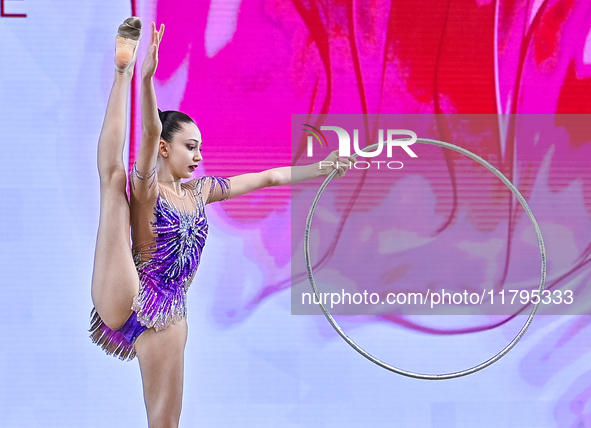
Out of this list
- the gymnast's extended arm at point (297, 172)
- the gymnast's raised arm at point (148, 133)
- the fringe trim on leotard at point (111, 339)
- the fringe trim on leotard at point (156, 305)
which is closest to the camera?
the gymnast's raised arm at point (148, 133)

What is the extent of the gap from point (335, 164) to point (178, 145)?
21.7 inches

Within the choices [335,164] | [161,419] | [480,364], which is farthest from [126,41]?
[480,364]

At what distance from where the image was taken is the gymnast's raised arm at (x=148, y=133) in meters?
1.66

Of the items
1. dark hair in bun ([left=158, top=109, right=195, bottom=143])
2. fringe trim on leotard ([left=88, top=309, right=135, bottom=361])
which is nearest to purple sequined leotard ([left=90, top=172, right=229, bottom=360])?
fringe trim on leotard ([left=88, top=309, right=135, bottom=361])

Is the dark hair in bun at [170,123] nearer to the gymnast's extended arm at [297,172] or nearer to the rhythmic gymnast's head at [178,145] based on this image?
the rhythmic gymnast's head at [178,145]

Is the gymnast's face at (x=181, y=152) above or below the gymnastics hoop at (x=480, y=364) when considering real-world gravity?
above

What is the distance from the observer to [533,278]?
239cm

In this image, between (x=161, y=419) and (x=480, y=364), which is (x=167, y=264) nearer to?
(x=161, y=419)

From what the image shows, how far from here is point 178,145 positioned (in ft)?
6.23

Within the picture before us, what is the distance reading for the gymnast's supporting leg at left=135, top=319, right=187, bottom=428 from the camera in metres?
1.79

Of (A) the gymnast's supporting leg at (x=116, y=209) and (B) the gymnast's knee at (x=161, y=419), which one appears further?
(B) the gymnast's knee at (x=161, y=419)

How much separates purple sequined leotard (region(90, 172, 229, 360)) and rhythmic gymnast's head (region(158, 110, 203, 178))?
97 millimetres

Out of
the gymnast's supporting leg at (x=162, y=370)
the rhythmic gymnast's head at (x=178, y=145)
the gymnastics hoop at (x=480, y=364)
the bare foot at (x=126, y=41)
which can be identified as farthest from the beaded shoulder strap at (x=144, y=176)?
the gymnastics hoop at (x=480, y=364)

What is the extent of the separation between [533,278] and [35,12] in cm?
208
